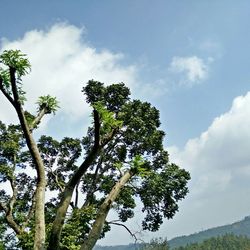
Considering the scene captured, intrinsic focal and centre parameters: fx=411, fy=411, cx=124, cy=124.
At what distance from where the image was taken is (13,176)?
2831cm

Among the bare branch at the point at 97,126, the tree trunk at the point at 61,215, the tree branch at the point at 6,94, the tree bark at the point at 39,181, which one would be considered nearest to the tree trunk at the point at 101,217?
the tree trunk at the point at 61,215

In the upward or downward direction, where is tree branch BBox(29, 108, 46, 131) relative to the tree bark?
→ upward

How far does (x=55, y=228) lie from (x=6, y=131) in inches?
987

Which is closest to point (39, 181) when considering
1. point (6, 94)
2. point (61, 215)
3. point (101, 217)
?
point (61, 215)

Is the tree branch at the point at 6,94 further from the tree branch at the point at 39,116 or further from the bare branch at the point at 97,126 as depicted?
the bare branch at the point at 97,126

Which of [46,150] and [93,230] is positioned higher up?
[46,150]

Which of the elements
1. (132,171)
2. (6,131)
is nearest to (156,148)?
(6,131)

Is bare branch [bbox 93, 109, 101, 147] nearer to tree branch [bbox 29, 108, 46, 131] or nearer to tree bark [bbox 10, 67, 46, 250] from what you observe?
tree bark [bbox 10, 67, 46, 250]

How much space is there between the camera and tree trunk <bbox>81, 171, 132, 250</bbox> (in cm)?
563

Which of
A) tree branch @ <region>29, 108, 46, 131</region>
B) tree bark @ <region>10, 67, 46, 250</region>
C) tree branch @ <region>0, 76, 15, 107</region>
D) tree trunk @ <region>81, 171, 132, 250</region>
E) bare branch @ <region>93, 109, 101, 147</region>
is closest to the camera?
bare branch @ <region>93, 109, 101, 147</region>

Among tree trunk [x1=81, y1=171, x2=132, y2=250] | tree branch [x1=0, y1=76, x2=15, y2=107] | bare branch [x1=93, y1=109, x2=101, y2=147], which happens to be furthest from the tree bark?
bare branch [x1=93, y1=109, x2=101, y2=147]

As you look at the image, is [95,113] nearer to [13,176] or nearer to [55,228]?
[55,228]

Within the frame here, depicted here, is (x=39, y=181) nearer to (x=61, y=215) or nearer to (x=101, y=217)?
(x=61, y=215)

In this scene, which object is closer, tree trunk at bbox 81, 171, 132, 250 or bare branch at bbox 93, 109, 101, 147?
bare branch at bbox 93, 109, 101, 147
